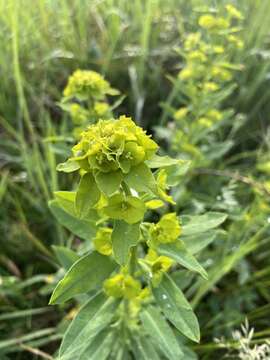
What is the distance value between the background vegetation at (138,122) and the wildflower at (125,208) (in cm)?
56

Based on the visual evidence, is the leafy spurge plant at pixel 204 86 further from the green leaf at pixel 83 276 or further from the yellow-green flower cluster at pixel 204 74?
the green leaf at pixel 83 276

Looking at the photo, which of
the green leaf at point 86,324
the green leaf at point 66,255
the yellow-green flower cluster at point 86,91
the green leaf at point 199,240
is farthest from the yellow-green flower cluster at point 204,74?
the green leaf at point 86,324

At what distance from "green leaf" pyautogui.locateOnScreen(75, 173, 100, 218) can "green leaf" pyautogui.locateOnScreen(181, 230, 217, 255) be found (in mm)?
426

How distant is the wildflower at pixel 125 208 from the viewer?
958mm

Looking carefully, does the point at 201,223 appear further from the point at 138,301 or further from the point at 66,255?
the point at 66,255

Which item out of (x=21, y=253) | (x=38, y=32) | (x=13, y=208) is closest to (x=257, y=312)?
(x=21, y=253)

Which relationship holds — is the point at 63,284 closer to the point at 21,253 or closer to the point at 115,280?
the point at 115,280

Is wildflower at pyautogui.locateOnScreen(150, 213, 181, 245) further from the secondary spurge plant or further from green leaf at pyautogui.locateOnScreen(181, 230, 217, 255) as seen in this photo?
green leaf at pyautogui.locateOnScreen(181, 230, 217, 255)

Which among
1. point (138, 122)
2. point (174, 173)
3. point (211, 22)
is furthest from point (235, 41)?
point (174, 173)

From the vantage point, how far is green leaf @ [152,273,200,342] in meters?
1.04

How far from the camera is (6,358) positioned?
5.05 feet

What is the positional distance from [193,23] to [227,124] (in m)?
0.50

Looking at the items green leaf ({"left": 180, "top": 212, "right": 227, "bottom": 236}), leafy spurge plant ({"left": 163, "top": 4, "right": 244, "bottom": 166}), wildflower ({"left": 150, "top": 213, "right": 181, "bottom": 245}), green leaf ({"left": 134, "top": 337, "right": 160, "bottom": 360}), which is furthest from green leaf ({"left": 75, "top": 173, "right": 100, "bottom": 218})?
leafy spurge plant ({"left": 163, "top": 4, "right": 244, "bottom": 166})

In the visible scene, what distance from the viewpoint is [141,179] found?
93 cm
